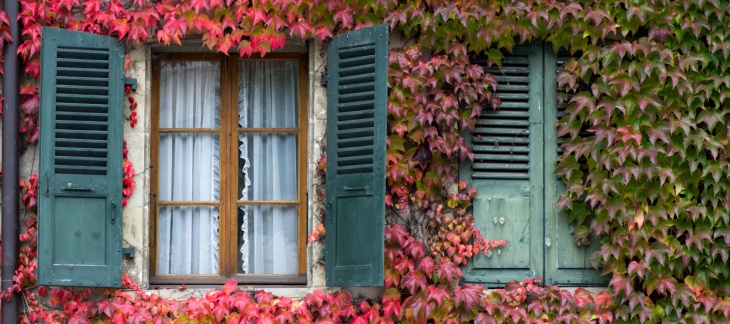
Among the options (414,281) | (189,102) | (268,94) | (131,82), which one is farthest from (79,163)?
(414,281)

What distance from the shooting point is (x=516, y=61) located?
7734mm

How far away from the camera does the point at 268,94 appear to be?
308 inches

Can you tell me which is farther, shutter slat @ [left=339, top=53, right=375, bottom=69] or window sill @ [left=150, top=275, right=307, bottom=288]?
window sill @ [left=150, top=275, right=307, bottom=288]

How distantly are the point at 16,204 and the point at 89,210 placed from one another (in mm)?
512

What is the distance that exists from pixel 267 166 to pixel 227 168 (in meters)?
0.27

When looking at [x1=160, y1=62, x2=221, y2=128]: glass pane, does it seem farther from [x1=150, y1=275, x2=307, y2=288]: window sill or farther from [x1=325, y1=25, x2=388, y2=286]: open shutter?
[x1=150, y1=275, x2=307, y2=288]: window sill

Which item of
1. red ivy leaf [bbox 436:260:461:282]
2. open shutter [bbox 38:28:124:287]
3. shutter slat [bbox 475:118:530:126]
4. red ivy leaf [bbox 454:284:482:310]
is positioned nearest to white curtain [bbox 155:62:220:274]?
open shutter [bbox 38:28:124:287]

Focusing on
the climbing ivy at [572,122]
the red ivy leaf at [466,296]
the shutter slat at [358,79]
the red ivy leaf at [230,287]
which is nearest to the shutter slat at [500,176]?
the climbing ivy at [572,122]

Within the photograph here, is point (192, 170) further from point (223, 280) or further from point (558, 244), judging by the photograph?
point (558, 244)

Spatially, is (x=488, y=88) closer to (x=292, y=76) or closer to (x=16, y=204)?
(x=292, y=76)

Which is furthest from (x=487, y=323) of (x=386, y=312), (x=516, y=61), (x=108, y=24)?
(x=108, y=24)

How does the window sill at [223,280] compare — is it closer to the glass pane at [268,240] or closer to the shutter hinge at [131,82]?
the glass pane at [268,240]

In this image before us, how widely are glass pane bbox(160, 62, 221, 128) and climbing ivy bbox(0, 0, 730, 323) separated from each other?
0.35m

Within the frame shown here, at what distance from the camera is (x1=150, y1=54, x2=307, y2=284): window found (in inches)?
304
